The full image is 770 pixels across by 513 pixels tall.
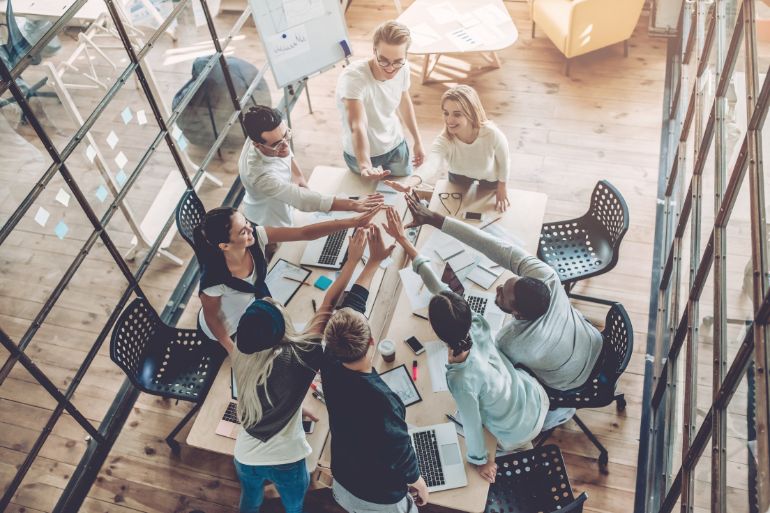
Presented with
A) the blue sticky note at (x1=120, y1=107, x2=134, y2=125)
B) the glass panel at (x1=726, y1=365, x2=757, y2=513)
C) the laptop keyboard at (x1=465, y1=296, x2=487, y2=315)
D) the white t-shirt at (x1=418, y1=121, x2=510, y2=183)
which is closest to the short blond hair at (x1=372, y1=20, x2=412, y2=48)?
the white t-shirt at (x1=418, y1=121, x2=510, y2=183)

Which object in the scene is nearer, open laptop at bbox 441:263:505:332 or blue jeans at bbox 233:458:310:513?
blue jeans at bbox 233:458:310:513

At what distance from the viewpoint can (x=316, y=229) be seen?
12.2 ft

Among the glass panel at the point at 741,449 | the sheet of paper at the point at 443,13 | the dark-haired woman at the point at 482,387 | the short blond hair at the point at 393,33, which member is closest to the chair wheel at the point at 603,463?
the dark-haired woman at the point at 482,387

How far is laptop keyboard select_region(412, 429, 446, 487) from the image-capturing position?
2947 millimetres

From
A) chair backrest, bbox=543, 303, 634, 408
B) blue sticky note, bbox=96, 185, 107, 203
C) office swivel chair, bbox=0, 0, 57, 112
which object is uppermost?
office swivel chair, bbox=0, 0, 57, 112

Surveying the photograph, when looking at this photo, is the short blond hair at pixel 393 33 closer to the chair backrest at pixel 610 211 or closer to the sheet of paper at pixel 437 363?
the chair backrest at pixel 610 211

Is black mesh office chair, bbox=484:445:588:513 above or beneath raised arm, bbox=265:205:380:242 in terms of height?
beneath

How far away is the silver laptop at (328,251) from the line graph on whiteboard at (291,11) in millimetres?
1891

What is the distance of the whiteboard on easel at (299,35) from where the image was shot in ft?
15.7

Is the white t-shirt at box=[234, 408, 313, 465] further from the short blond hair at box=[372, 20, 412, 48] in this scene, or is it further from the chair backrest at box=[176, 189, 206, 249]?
the short blond hair at box=[372, 20, 412, 48]

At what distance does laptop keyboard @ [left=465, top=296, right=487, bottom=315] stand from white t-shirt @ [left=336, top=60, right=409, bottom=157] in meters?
1.31

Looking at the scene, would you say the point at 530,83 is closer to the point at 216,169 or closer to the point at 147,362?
the point at 216,169

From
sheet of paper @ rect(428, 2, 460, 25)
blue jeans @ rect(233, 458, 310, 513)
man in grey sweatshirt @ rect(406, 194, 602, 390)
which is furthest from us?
sheet of paper @ rect(428, 2, 460, 25)

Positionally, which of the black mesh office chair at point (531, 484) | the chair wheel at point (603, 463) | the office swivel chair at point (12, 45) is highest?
the office swivel chair at point (12, 45)
